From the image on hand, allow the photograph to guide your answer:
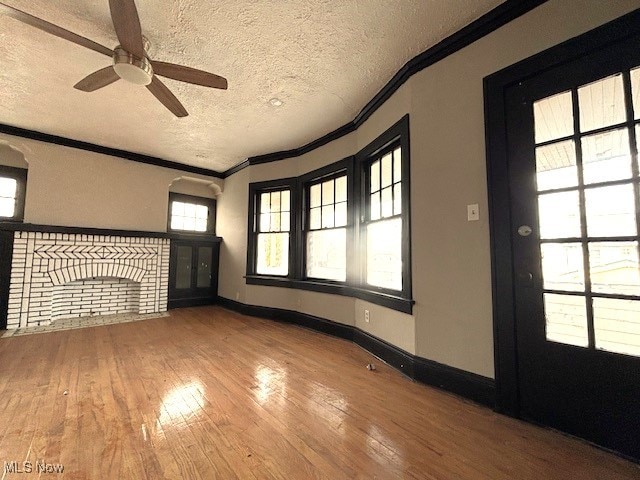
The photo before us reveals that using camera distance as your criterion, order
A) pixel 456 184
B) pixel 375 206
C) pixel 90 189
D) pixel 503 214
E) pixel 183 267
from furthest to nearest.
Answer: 1. pixel 183 267
2. pixel 90 189
3. pixel 375 206
4. pixel 456 184
5. pixel 503 214

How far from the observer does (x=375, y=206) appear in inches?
120

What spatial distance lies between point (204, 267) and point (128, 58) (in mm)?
4052

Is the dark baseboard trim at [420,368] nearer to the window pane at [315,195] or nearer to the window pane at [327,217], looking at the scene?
the window pane at [327,217]

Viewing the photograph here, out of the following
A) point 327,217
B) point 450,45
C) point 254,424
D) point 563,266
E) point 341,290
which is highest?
point 450,45

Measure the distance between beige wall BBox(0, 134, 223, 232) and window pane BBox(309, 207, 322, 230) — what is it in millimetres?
2842

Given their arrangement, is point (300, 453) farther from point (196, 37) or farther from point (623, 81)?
point (196, 37)

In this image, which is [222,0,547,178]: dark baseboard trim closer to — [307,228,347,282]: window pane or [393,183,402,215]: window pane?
[393,183,402,215]: window pane

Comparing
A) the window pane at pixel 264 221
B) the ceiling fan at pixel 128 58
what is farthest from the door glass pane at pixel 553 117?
the window pane at pixel 264 221

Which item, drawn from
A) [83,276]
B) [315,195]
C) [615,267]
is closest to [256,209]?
[315,195]

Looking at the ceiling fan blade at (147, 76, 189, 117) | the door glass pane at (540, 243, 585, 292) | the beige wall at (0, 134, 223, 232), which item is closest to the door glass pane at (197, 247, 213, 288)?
the beige wall at (0, 134, 223, 232)

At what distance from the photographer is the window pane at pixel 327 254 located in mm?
3564

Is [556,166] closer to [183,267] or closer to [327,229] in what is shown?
[327,229]

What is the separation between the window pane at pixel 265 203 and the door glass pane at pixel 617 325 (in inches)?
162

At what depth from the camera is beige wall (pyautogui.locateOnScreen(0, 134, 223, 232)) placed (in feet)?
12.5
